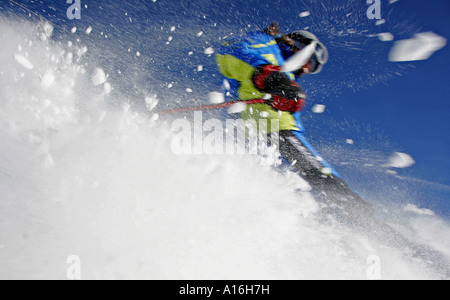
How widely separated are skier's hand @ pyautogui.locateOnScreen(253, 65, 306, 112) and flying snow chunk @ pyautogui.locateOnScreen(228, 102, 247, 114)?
34 cm

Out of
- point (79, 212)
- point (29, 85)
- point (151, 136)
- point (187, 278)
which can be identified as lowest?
point (187, 278)

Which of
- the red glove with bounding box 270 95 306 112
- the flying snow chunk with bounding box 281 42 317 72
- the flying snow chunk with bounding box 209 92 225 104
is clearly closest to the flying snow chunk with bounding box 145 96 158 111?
the flying snow chunk with bounding box 209 92 225 104

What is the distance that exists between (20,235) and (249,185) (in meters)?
1.74

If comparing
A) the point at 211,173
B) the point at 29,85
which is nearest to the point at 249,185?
the point at 211,173

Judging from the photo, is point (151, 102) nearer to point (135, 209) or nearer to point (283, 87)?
point (283, 87)

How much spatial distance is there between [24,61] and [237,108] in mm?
2393

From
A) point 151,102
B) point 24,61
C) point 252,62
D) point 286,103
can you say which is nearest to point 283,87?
point 286,103

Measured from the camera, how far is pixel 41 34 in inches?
124

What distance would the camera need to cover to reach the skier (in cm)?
246

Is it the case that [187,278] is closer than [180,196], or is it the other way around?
[187,278]

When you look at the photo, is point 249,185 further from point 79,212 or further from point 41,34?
point 41,34

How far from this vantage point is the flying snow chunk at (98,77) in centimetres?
291

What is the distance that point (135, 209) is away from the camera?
1.60 meters
